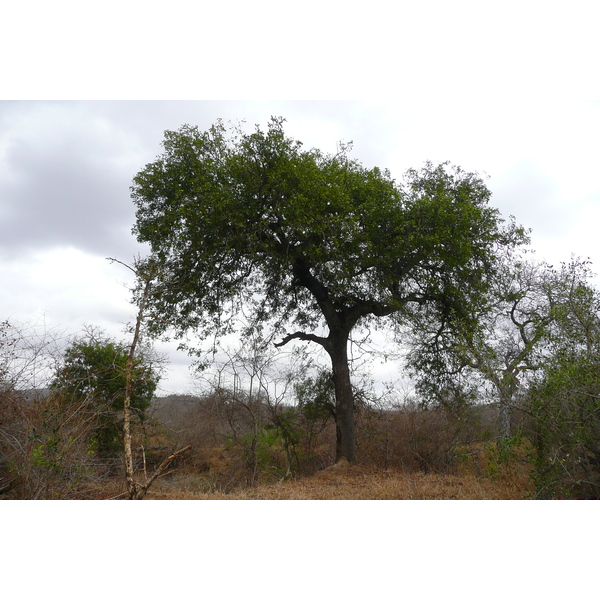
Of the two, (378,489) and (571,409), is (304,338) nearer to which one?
(378,489)

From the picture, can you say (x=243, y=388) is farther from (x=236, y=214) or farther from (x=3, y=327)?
(x=3, y=327)

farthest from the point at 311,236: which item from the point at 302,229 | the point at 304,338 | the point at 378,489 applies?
the point at 378,489

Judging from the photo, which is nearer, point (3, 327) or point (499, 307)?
point (3, 327)

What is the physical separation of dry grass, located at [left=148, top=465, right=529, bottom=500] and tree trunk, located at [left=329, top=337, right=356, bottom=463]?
1.13 meters

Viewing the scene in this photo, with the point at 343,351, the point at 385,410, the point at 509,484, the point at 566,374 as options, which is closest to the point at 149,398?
the point at 343,351

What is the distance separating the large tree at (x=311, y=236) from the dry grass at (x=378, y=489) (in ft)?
5.66

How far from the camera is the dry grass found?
7547mm

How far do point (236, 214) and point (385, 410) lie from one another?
6450 mm

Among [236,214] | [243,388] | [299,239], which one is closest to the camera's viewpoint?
[236,214]

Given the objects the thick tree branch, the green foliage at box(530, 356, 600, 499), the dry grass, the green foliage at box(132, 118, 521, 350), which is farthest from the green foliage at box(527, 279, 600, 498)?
the thick tree branch

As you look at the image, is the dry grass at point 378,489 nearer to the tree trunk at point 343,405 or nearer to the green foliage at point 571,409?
the green foliage at point 571,409

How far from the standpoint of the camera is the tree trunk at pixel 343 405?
10.9 m

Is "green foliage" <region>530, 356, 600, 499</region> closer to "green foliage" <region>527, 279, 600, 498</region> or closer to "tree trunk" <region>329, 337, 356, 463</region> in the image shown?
"green foliage" <region>527, 279, 600, 498</region>

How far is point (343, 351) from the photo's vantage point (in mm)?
11414
